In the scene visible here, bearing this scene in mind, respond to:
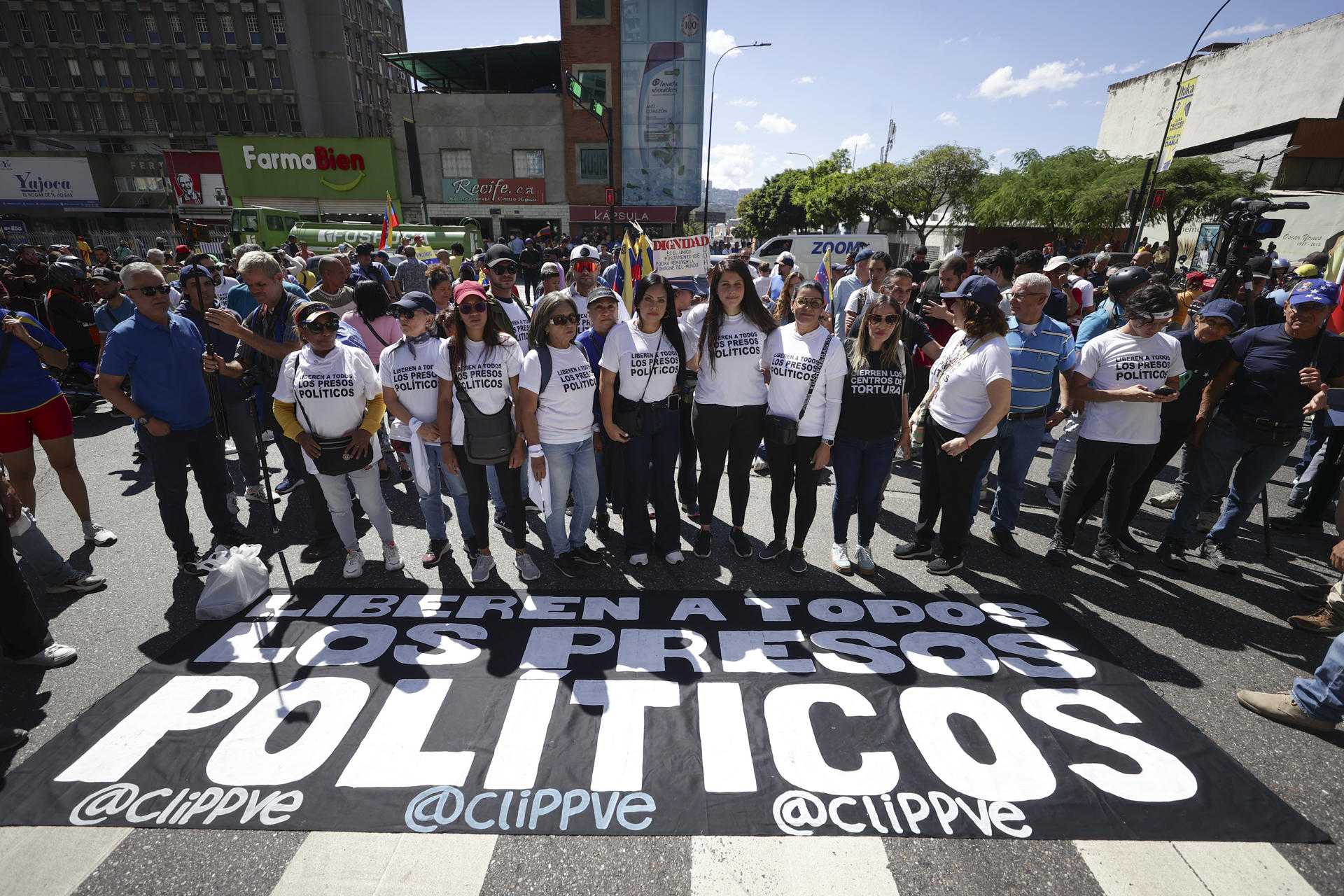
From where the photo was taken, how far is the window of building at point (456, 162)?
35125mm

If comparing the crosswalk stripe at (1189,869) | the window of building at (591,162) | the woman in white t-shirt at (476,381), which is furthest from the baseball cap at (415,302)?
the window of building at (591,162)

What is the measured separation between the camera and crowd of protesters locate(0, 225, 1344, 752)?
4023mm

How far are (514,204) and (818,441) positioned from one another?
119 feet

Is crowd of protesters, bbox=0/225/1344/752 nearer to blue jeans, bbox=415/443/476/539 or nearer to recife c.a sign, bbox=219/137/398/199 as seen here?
blue jeans, bbox=415/443/476/539

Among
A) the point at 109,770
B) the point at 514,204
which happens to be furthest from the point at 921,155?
the point at 109,770

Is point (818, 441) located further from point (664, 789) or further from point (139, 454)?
point (139, 454)

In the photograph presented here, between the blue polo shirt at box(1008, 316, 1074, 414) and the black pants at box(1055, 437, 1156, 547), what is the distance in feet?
1.52

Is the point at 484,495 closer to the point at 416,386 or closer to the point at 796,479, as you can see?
the point at 416,386

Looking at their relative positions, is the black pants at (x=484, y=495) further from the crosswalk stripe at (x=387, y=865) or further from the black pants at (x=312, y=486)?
the crosswalk stripe at (x=387, y=865)

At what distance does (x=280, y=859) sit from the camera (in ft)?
7.67

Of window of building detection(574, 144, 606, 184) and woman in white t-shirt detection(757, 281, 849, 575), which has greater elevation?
window of building detection(574, 144, 606, 184)

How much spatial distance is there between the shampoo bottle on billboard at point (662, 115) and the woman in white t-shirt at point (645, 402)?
34.8 m

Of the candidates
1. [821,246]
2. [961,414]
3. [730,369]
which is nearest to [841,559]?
[961,414]

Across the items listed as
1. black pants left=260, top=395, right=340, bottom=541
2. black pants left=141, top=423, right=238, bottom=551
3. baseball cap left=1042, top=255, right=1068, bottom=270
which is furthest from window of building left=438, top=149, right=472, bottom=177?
black pants left=141, top=423, right=238, bottom=551
